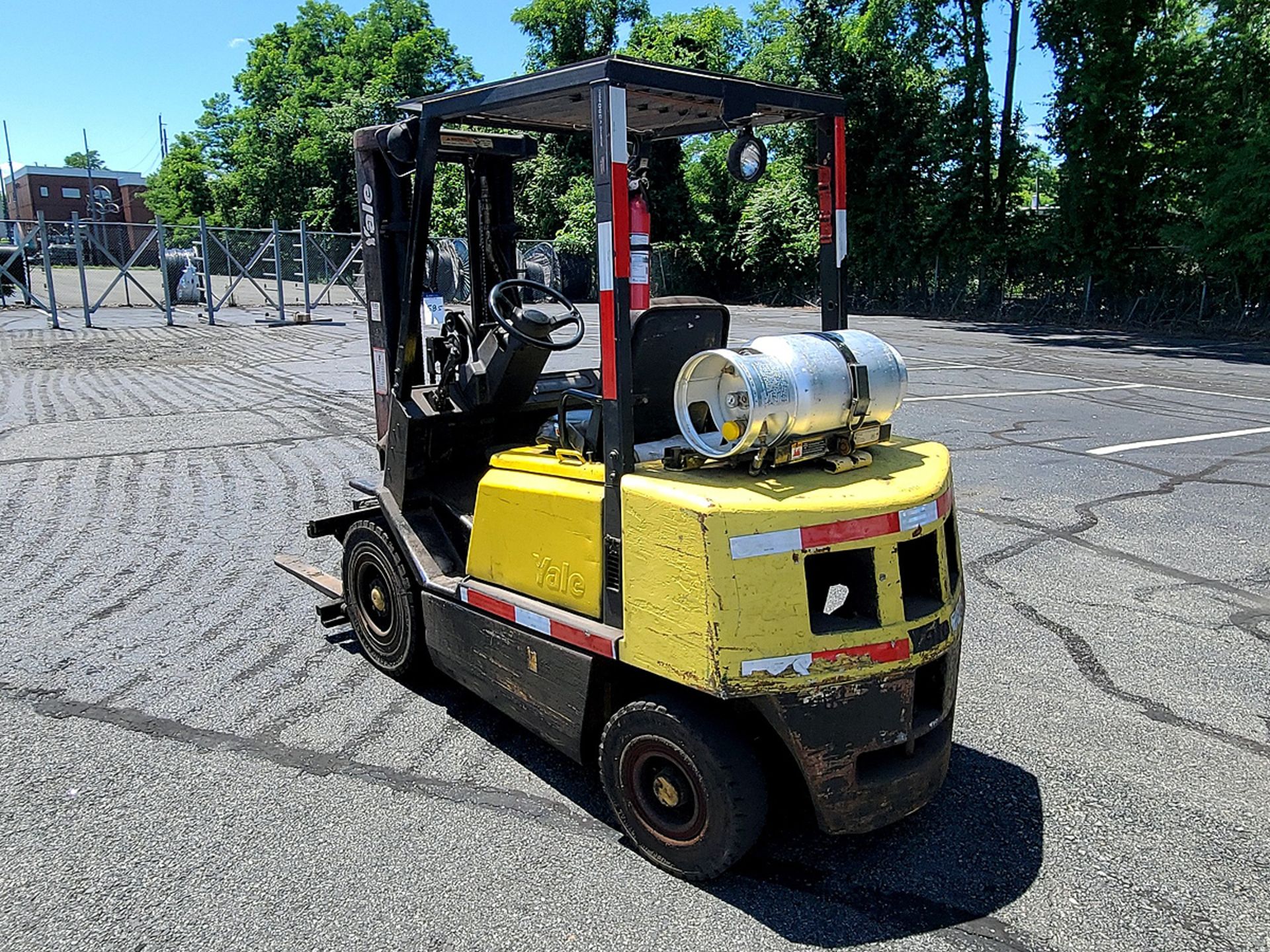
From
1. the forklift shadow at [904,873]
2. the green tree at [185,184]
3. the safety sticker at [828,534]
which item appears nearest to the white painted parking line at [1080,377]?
the forklift shadow at [904,873]

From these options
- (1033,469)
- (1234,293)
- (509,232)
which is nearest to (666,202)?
(1234,293)

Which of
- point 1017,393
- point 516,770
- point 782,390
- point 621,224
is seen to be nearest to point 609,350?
point 621,224

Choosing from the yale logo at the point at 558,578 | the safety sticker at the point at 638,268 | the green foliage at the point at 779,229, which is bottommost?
the yale logo at the point at 558,578

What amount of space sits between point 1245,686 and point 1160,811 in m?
1.39

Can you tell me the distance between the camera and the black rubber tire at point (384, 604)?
14.9 feet

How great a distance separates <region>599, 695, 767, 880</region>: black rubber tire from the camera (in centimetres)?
301

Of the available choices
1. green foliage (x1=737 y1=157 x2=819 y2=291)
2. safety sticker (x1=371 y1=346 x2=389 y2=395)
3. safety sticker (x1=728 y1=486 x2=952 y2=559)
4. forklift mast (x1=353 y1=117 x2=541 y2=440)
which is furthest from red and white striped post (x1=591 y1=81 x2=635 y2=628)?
green foliage (x1=737 y1=157 x2=819 y2=291)

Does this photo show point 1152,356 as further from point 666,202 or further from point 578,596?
point 666,202

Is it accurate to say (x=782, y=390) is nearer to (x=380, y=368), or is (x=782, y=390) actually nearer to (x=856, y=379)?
(x=856, y=379)

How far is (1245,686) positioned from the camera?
4.55 meters

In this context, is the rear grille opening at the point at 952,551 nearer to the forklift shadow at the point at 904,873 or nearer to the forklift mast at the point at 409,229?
the forklift shadow at the point at 904,873

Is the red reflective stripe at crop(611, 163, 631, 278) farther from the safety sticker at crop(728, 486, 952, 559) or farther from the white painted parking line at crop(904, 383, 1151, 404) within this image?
the white painted parking line at crop(904, 383, 1151, 404)

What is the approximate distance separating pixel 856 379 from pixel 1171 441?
814 cm

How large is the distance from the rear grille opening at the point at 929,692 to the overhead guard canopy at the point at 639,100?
2042mm
